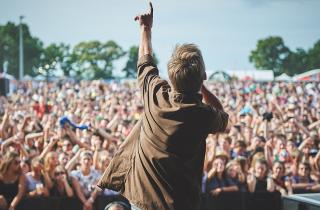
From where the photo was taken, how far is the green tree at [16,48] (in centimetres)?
6175

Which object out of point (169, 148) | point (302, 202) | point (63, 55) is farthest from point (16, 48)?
point (169, 148)

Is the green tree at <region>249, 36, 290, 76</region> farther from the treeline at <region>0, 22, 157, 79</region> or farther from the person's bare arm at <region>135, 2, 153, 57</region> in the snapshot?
the person's bare arm at <region>135, 2, 153, 57</region>

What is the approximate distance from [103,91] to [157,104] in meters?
20.1

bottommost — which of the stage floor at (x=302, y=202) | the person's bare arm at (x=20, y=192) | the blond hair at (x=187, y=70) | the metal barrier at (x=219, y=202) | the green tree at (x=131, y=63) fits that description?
the metal barrier at (x=219, y=202)

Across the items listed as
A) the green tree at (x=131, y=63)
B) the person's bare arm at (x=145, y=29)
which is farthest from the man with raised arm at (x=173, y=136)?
the green tree at (x=131, y=63)

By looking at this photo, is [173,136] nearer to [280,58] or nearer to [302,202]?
[302,202]

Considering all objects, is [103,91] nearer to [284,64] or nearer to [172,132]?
[172,132]

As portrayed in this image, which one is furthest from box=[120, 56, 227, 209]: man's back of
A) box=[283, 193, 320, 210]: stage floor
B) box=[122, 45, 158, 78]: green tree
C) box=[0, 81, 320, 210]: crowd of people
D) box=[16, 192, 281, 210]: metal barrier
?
box=[122, 45, 158, 78]: green tree

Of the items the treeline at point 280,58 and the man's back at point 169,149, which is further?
the treeline at point 280,58

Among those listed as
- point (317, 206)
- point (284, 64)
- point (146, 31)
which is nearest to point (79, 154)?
point (317, 206)

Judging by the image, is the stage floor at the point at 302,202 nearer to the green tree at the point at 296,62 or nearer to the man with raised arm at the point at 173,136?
the man with raised arm at the point at 173,136

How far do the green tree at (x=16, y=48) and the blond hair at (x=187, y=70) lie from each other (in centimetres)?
5887

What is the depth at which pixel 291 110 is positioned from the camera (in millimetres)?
13758

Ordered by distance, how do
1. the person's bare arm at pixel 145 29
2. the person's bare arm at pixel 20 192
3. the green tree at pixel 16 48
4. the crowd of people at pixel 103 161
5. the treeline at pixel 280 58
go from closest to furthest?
the person's bare arm at pixel 145 29
the person's bare arm at pixel 20 192
the crowd of people at pixel 103 161
the green tree at pixel 16 48
the treeline at pixel 280 58
